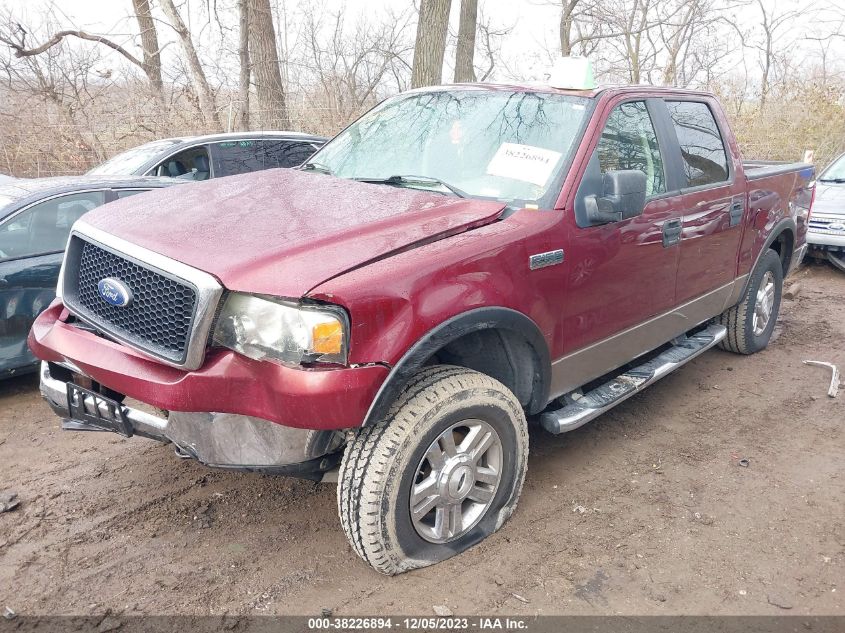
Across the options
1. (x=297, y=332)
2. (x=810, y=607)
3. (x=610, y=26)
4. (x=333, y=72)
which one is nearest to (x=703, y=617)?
(x=810, y=607)

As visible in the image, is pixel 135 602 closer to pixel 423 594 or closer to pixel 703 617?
pixel 423 594

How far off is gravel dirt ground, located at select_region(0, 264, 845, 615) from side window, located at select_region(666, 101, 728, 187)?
1.57 metres

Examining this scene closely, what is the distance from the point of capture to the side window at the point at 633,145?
3482 millimetres

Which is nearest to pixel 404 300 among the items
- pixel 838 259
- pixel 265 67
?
pixel 838 259

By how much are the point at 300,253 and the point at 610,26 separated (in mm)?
19479

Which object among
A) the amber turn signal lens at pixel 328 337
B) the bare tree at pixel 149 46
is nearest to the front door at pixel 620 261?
the amber turn signal lens at pixel 328 337

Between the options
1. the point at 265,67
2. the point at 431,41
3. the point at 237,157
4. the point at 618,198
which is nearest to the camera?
the point at 618,198

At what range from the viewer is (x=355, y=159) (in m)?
3.82

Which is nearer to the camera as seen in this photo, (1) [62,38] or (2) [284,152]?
(2) [284,152]

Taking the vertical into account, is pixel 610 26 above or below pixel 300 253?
above

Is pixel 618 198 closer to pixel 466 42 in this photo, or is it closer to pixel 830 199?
pixel 830 199

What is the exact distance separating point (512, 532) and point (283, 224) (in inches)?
68.7

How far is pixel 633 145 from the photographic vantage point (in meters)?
3.72

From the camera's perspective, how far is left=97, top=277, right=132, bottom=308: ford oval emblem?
2590 millimetres
